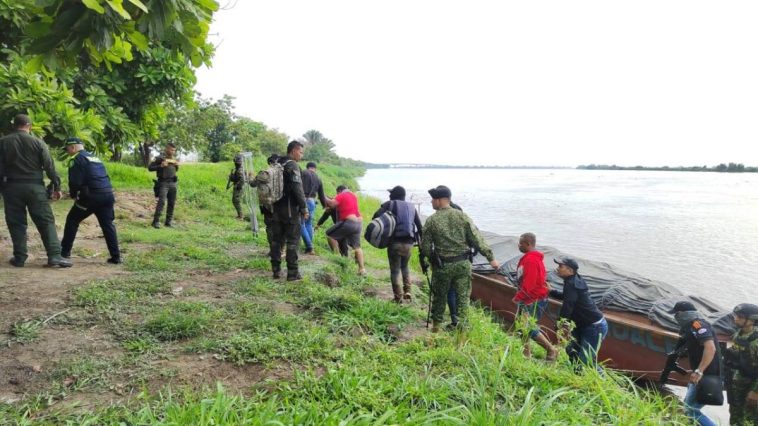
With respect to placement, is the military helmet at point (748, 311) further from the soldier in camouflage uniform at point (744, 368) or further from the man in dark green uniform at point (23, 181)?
the man in dark green uniform at point (23, 181)

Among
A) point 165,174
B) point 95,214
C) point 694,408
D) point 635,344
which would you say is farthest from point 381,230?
point 165,174

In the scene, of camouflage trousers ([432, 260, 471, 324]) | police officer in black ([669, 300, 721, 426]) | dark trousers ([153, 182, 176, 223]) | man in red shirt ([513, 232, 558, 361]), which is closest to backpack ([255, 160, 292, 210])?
camouflage trousers ([432, 260, 471, 324])

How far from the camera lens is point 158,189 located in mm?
8859

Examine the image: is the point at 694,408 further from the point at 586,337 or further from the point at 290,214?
the point at 290,214

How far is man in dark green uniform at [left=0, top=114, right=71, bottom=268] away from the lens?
4.86 meters

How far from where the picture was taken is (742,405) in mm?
4504

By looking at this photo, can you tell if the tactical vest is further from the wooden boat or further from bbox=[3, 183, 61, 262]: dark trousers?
the wooden boat

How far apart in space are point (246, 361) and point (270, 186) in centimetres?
254

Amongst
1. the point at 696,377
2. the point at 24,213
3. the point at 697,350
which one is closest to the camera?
the point at 696,377

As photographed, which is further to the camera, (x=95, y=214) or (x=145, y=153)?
(x=145, y=153)

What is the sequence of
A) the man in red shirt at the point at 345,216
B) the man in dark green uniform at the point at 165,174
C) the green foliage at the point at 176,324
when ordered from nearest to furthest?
the green foliage at the point at 176,324
the man in red shirt at the point at 345,216
the man in dark green uniform at the point at 165,174

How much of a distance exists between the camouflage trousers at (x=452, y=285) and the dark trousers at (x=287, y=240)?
1863mm

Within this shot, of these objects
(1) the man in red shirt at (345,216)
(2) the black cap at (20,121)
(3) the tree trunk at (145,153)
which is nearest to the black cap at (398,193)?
(1) the man in red shirt at (345,216)

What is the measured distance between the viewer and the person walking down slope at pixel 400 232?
554 centimetres
